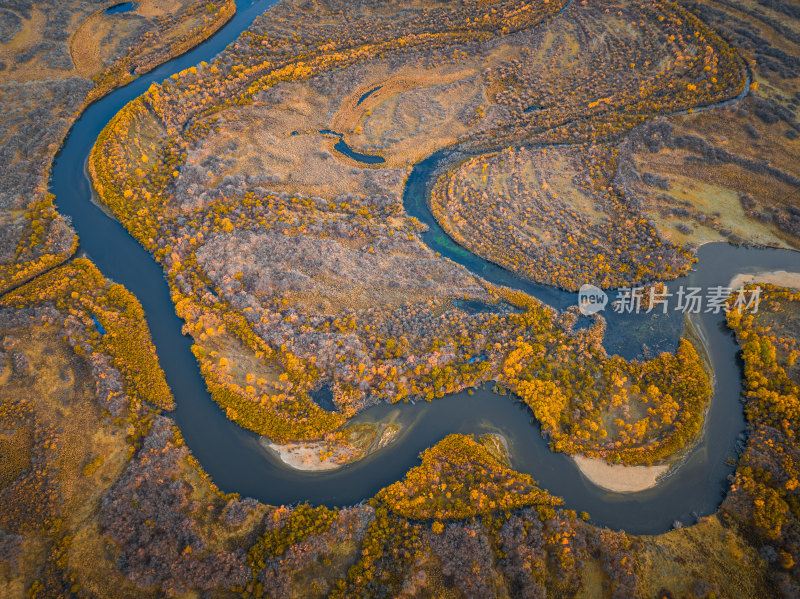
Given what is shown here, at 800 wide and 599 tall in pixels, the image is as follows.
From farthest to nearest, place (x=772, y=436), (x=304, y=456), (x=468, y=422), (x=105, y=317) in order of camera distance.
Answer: (x=105, y=317), (x=468, y=422), (x=772, y=436), (x=304, y=456)

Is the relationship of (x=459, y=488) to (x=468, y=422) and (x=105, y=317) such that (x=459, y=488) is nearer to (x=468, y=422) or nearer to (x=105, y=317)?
(x=468, y=422)

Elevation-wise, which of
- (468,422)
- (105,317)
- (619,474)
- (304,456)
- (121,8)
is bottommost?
(619,474)

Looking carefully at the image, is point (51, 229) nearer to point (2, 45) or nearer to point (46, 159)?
point (46, 159)

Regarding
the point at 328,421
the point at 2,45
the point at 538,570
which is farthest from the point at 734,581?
the point at 2,45

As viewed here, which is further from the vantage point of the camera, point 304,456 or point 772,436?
point 772,436

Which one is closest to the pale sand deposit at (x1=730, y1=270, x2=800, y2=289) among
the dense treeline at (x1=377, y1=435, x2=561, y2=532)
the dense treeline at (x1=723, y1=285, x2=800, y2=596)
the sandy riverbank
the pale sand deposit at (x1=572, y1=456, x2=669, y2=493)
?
the dense treeline at (x1=723, y1=285, x2=800, y2=596)

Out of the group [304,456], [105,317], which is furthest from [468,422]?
[105,317]

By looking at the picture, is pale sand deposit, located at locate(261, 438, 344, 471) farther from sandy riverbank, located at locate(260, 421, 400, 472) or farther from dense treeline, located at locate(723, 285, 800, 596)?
dense treeline, located at locate(723, 285, 800, 596)
